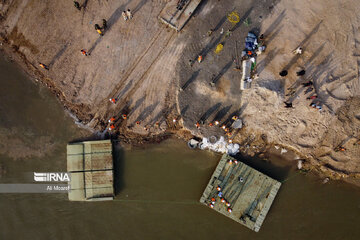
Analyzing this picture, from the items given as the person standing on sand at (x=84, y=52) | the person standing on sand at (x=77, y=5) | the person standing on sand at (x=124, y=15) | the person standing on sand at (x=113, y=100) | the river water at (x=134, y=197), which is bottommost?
the river water at (x=134, y=197)

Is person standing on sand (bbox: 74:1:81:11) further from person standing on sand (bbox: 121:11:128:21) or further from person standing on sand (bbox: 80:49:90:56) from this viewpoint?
person standing on sand (bbox: 121:11:128:21)

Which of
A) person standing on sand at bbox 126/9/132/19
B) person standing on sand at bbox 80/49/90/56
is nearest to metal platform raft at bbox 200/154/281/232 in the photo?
person standing on sand at bbox 126/9/132/19

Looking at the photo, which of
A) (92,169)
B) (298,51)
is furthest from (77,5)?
(298,51)

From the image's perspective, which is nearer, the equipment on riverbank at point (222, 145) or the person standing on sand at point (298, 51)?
the person standing on sand at point (298, 51)

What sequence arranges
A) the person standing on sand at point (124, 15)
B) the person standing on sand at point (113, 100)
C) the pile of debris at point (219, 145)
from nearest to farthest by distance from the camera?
the person standing on sand at point (124, 15) < the person standing on sand at point (113, 100) < the pile of debris at point (219, 145)

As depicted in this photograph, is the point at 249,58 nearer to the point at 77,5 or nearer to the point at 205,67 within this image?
the point at 205,67

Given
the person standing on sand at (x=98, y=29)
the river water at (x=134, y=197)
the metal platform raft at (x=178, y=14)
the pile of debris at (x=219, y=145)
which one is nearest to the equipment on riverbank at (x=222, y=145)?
the pile of debris at (x=219, y=145)

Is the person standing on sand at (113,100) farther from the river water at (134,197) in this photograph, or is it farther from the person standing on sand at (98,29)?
the person standing on sand at (98,29)
